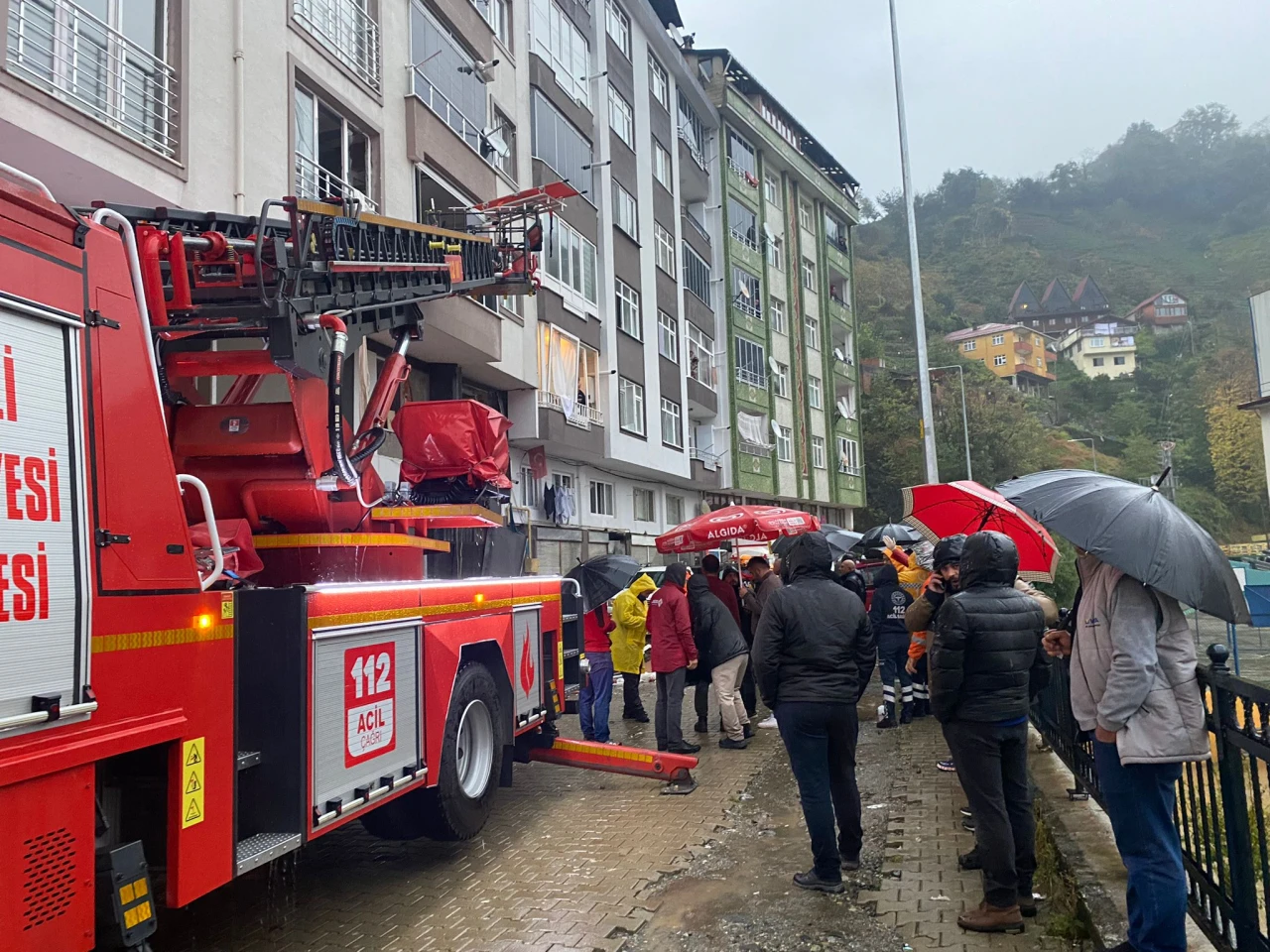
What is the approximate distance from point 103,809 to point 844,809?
388 centimetres

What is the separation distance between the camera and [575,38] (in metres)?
23.4

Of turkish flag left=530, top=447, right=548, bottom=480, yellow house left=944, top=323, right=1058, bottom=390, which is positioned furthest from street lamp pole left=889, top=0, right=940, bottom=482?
yellow house left=944, top=323, right=1058, bottom=390

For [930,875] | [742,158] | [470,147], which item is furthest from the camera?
[742,158]

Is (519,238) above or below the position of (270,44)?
below

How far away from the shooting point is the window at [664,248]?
28.3 metres

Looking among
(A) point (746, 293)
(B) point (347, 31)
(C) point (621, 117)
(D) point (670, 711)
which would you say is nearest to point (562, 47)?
(C) point (621, 117)

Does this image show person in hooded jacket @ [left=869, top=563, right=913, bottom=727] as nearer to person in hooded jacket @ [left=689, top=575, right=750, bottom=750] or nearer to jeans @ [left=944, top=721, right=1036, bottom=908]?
A: person in hooded jacket @ [left=689, top=575, right=750, bottom=750]

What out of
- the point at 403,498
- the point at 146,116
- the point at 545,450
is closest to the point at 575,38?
the point at 545,450

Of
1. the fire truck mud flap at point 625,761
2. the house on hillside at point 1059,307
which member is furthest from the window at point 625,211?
the house on hillside at point 1059,307

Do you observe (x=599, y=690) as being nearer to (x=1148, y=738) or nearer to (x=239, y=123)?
(x=1148, y=738)

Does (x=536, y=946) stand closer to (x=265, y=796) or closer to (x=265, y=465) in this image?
(x=265, y=796)

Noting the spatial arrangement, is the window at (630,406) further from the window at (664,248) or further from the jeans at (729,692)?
the jeans at (729,692)

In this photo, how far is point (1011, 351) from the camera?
109 meters

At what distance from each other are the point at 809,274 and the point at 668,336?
1735cm
